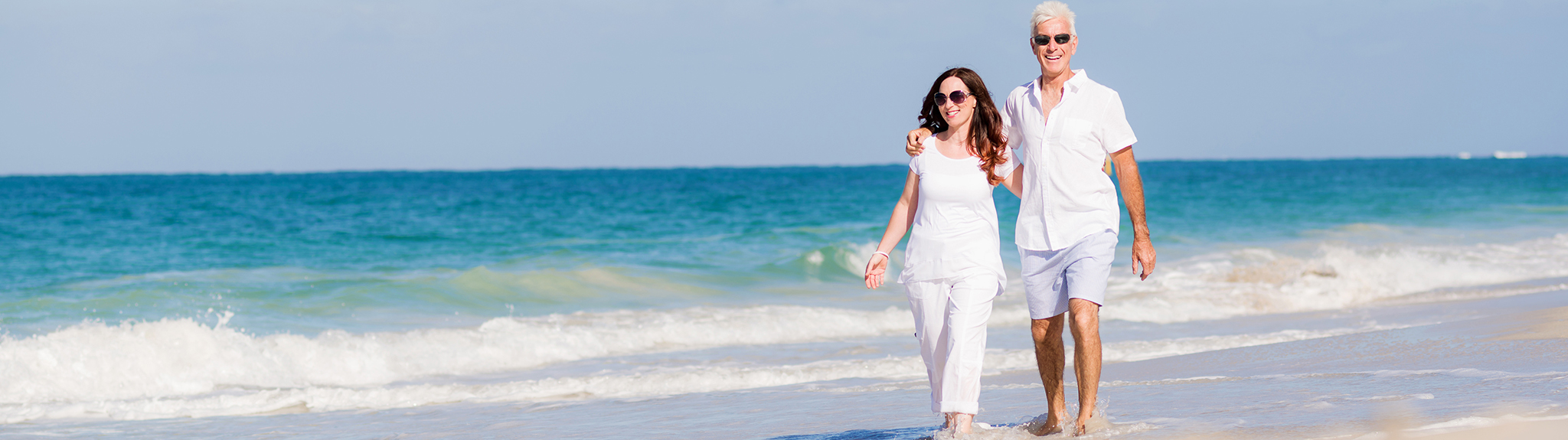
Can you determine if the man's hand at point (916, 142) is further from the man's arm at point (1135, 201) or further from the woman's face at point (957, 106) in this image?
the man's arm at point (1135, 201)

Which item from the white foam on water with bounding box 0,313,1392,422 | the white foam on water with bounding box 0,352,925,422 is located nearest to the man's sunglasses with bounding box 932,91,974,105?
the white foam on water with bounding box 0,313,1392,422

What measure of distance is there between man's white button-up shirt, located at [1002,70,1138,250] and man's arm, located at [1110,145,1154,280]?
1.7 inches

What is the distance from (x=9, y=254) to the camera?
17656 mm

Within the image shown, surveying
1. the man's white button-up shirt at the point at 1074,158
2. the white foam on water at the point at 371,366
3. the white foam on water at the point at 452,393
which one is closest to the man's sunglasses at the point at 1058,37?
the man's white button-up shirt at the point at 1074,158

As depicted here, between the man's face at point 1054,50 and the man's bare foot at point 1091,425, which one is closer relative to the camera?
the man's face at point 1054,50

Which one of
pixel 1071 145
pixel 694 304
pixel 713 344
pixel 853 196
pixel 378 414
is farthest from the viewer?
pixel 853 196

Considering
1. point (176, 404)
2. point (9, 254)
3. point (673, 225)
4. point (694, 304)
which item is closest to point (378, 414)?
point (176, 404)

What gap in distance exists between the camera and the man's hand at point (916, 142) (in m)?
3.92

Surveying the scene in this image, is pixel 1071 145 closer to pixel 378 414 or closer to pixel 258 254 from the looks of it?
pixel 378 414

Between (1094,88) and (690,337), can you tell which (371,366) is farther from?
(1094,88)

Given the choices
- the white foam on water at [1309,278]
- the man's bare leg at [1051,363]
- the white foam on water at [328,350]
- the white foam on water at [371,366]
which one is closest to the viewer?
the man's bare leg at [1051,363]

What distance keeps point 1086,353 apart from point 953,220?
0.67 metres

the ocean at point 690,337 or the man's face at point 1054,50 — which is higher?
the man's face at point 1054,50

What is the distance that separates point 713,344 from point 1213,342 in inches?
148
